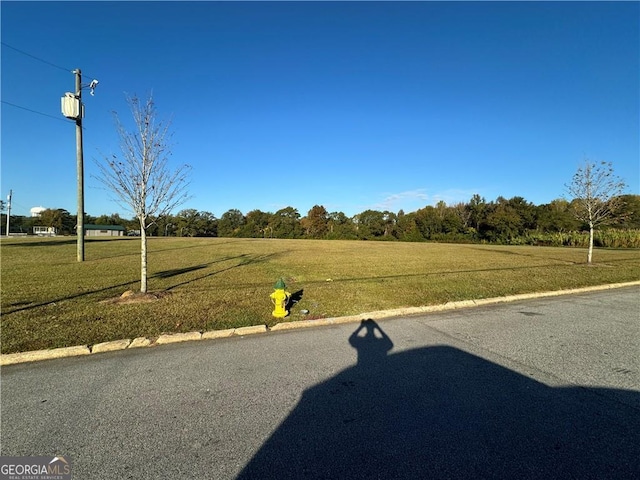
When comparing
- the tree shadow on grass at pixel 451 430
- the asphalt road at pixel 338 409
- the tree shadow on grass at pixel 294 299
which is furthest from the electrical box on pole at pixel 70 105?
the tree shadow on grass at pixel 451 430

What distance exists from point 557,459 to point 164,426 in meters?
3.13

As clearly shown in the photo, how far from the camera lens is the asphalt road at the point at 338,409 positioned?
228 centimetres

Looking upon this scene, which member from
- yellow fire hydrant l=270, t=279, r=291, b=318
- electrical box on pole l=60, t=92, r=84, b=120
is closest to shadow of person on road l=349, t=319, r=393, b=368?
yellow fire hydrant l=270, t=279, r=291, b=318

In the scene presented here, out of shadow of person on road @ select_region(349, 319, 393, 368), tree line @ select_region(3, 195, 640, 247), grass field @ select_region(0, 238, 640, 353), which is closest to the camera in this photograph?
shadow of person on road @ select_region(349, 319, 393, 368)

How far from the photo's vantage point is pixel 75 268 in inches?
501

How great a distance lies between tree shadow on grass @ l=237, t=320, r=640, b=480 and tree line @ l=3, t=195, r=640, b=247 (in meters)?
34.0

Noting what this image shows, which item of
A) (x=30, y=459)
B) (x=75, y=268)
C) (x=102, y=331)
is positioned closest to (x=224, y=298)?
(x=102, y=331)

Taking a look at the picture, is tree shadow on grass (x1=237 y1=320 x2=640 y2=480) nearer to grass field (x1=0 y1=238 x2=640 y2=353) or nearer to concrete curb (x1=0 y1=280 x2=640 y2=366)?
concrete curb (x1=0 y1=280 x2=640 y2=366)

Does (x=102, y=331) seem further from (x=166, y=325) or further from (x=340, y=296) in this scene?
(x=340, y=296)

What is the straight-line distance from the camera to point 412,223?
68375 millimetres

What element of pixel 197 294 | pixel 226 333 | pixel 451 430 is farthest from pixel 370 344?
pixel 197 294

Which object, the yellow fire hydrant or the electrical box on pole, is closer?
the yellow fire hydrant

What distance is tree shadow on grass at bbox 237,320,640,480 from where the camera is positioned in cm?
222

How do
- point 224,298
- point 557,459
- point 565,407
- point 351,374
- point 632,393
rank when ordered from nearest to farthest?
point 557,459 → point 565,407 → point 632,393 → point 351,374 → point 224,298
